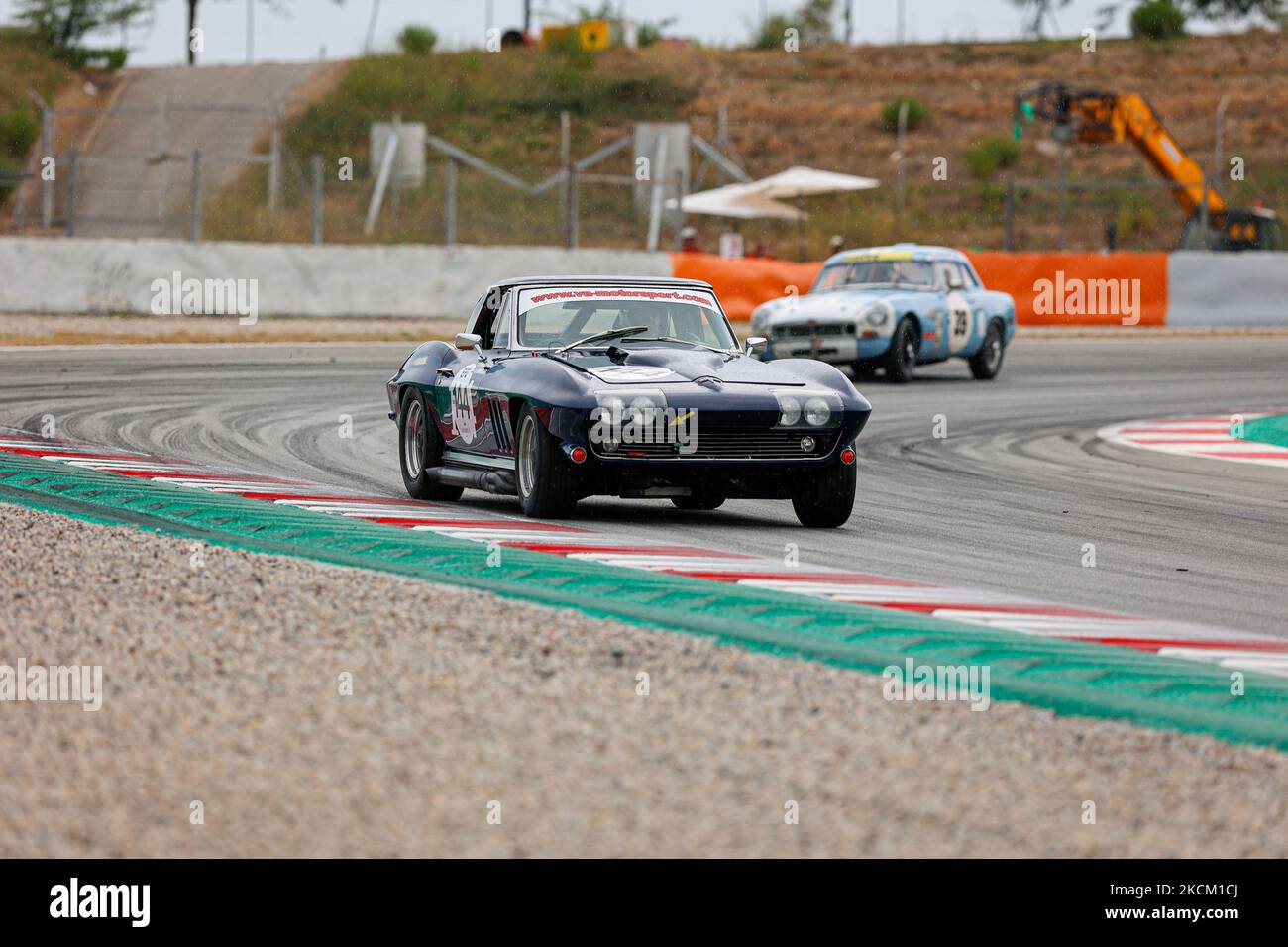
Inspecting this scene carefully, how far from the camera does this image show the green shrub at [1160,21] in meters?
62.8

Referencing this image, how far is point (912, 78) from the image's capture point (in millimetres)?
57031

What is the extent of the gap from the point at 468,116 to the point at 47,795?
49989 millimetres

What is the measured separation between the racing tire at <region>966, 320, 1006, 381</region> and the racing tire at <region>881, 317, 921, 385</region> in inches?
43.7

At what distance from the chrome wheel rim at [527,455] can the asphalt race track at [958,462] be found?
327 millimetres

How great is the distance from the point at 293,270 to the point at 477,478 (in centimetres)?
1650

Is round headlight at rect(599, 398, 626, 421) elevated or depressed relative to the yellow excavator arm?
depressed

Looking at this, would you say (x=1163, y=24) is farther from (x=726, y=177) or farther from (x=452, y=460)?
(x=452, y=460)

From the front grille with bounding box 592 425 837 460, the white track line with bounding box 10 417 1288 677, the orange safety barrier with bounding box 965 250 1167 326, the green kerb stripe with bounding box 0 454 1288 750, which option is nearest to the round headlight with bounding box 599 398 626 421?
the front grille with bounding box 592 425 837 460

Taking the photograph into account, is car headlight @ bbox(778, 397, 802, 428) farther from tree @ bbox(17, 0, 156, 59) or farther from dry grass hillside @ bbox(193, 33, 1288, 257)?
tree @ bbox(17, 0, 156, 59)

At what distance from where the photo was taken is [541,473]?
30.5 ft

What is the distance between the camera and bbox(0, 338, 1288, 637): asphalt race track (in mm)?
8617

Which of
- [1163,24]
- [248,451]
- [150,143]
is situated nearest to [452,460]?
[248,451]

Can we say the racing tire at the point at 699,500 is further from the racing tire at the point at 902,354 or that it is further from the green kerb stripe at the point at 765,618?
the racing tire at the point at 902,354

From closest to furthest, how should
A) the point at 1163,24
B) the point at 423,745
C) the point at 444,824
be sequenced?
the point at 444,824, the point at 423,745, the point at 1163,24
